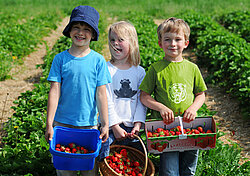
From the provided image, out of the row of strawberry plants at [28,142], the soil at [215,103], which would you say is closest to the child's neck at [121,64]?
the row of strawberry plants at [28,142]

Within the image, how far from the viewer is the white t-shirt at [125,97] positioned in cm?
290

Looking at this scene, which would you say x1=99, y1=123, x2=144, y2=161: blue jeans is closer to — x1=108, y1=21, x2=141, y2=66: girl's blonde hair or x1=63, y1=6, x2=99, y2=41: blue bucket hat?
x1=108, y1=21, x2=141, y2=66: girl's blonde hair

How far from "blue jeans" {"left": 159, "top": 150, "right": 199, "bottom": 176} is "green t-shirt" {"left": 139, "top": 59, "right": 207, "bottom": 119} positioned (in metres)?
0.42

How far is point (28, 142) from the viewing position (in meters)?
4.04

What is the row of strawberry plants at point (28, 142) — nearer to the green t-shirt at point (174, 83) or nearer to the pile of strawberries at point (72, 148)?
the pile of strawberries at point (72, 148)

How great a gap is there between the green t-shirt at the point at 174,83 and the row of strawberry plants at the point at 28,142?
1.53 m

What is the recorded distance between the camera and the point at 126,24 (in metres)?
2.99

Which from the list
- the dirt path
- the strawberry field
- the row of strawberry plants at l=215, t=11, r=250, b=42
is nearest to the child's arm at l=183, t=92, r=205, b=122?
the strawberry field

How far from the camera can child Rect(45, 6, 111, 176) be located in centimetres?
261

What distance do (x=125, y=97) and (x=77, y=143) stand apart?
668 millimetres

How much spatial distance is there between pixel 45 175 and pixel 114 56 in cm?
157

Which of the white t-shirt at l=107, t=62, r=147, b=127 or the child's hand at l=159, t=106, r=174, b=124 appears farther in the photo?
the white t-shirt at l=107, t=62, r=147, b=127

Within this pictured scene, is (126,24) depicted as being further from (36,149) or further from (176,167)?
(36,149)

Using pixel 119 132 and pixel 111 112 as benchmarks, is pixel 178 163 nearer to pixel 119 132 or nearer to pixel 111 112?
pixel 119 132
